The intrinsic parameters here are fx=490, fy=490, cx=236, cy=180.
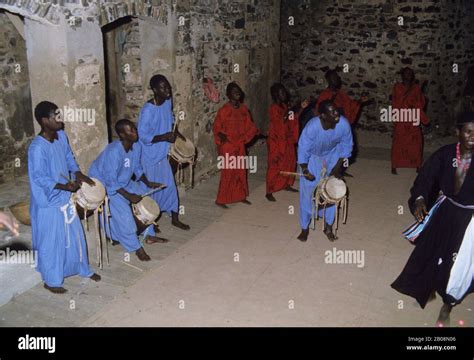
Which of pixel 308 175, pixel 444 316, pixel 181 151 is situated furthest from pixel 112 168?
pixel 444 316

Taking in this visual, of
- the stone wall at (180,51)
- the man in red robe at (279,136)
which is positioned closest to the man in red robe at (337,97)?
the man in red robe at (279,136)

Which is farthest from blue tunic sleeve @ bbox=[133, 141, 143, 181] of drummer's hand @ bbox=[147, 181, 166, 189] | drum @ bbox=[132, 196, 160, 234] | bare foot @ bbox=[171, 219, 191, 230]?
bare foot @ bbox=[171, 219, 191, 230]

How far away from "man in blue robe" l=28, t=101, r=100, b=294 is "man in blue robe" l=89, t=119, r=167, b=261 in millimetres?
335

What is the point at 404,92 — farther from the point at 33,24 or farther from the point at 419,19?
the point at 33,24

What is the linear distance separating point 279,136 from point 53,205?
12.5ft

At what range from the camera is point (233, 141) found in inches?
272

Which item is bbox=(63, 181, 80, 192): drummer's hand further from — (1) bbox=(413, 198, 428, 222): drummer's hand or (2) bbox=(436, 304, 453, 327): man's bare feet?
(2) bbox=(436, 304, 453, 327): man's bare feet

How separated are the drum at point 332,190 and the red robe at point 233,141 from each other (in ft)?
5.47

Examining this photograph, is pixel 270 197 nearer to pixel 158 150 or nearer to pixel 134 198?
pixel 158 150

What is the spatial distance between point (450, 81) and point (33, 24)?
30.1ft

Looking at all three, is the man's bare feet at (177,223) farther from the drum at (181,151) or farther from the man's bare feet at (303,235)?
the man's bare feet at (303,235)

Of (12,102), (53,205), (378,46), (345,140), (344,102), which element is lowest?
(53,205)

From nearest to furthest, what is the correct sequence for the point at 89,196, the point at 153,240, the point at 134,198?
the point at 89,196 → the point at 134,198 → the point at 153,240

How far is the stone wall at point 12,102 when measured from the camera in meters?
7.23
